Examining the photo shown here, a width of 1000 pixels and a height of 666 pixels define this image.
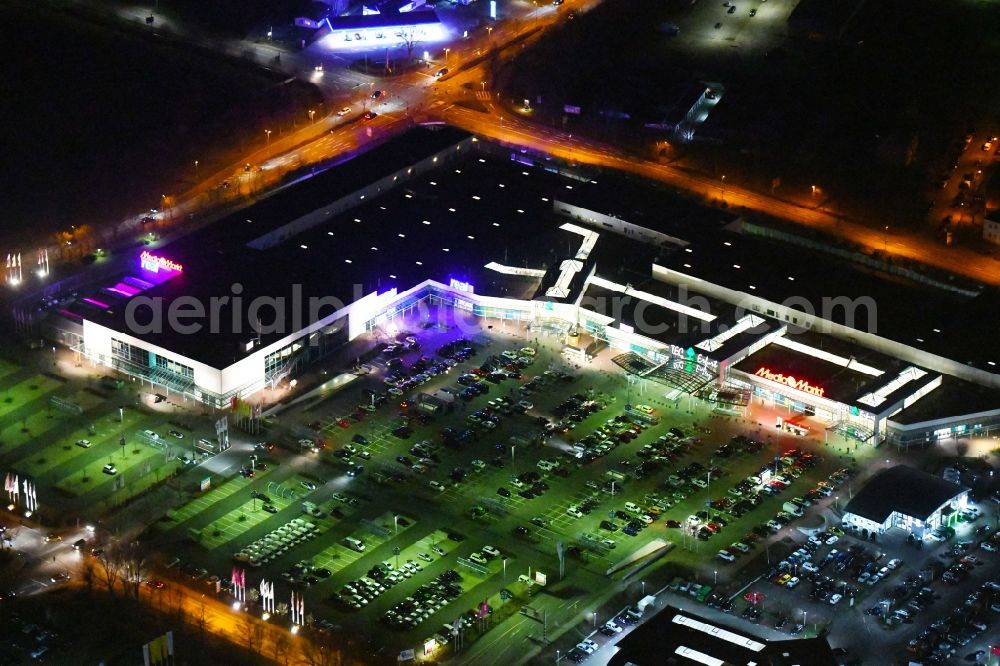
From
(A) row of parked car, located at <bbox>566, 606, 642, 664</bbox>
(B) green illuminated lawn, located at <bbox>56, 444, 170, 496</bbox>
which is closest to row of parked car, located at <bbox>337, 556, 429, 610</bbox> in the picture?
(A) row of parked car, located at <bbox>566, 606, 642, 664</bbox>

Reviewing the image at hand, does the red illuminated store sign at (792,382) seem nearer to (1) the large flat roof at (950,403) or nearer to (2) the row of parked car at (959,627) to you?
(1) the large flat roof at (950,403)

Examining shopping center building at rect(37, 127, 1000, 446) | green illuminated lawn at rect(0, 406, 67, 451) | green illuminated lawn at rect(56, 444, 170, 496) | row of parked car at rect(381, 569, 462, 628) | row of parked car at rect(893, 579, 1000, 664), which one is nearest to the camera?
row of parked car at rect(893, 579, 1000, 664)

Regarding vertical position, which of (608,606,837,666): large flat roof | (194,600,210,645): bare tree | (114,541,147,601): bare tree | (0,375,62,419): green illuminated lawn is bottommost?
(194,600,210,645): bare tree

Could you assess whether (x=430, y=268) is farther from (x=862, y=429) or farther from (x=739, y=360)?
(x=862, y=429)

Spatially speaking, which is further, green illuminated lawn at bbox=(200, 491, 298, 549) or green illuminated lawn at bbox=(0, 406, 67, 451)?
green illuminated lawn at bbox=(0, 406, 67, 451)

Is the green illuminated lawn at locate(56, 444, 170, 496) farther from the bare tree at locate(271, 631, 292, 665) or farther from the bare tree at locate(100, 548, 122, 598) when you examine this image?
the bare tree at locate(271, 631, 292, 665)

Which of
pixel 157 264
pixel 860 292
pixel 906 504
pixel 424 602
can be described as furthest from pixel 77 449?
pixel 860 292

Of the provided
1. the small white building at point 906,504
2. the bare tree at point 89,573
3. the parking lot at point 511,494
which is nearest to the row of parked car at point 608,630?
the parking lot at point 511,494
